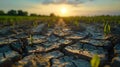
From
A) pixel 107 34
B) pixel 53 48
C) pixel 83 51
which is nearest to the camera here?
pixel 83 51

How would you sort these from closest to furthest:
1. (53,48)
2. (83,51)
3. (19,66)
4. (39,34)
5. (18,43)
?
1. (19,66)
2. (83,51)
3. (53,48)
4. (18,43)
5. (39,34)

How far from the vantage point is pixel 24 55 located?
3.80 meters

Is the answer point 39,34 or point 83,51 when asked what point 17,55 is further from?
point 39,34

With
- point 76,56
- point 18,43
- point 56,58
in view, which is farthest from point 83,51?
point 18,43

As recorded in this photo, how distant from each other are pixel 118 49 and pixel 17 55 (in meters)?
1.79

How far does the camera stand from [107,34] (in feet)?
17.4

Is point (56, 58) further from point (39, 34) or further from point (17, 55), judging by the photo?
point (39, 34)

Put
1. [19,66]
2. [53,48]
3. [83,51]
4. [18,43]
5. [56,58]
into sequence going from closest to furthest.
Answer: [19,66]
[56,58]
[83,51]
[53,48]
[18,43]

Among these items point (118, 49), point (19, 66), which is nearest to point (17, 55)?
point (19, 66)

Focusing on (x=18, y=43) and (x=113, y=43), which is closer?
(x=113, y=43)

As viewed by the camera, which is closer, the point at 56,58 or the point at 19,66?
the point at 19,66

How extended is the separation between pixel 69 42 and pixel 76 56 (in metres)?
1.17

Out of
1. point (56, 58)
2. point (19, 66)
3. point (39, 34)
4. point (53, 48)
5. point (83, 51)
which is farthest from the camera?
point (39, 34)

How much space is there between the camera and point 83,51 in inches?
152
